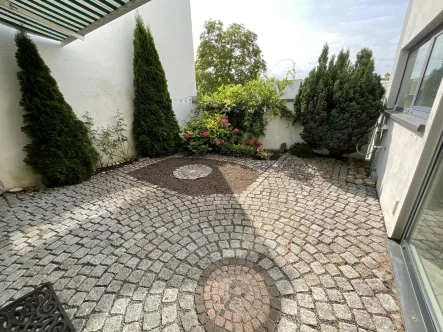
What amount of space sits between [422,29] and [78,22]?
5799mm

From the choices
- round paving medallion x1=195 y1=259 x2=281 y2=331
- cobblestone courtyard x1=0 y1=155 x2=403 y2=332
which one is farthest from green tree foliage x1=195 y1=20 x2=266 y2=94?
round paving medallion x1=195 y1=259 x2=281 y2=331

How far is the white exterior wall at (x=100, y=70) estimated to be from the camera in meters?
3.63

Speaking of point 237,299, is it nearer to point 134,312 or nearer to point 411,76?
point 134,312

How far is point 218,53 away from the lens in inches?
603

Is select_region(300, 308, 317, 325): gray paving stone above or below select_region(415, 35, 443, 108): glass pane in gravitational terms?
below

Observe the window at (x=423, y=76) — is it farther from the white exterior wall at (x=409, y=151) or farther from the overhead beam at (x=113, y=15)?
the overhead beam at (x=113, y=15)

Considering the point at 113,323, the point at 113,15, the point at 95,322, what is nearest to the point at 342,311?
the point at 113,323

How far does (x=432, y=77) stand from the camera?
107 inches

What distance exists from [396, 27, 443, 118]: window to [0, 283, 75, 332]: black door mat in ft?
15.3

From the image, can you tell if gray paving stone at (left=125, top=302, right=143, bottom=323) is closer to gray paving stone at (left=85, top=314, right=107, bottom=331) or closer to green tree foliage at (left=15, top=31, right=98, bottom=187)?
gray paving stone at (left=85, top=314, right=107, bottom=331)

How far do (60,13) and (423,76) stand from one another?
601cm

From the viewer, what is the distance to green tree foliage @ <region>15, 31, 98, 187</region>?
11.5ft

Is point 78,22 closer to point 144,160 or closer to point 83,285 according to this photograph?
point 144,160

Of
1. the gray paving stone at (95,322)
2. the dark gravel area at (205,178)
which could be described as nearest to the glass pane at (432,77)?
the dark gravel area at (205,178)
